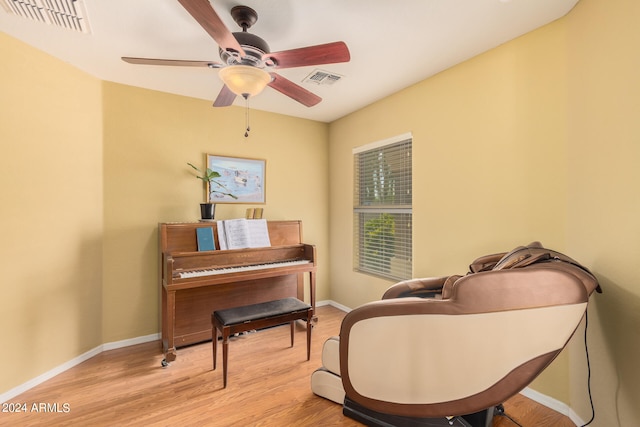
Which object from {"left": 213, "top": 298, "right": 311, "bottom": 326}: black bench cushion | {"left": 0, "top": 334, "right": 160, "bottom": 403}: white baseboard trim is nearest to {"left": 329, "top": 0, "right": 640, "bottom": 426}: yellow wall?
{"left": 213, "top": 298, "right": 311, "bottom": 326}: black bench cushion

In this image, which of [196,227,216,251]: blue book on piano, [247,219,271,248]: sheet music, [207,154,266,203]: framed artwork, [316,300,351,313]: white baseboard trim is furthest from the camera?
[316,300,351,313]: white baseboard trim

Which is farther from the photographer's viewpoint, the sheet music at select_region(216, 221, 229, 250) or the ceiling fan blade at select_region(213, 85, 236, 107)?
the sheet music at select_region(216, 221, 229, 250)

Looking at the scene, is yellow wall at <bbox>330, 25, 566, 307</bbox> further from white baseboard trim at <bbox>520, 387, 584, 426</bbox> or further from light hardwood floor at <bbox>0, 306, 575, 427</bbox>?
light hardwood floor at <bbox>0, 306, 575, 427</bbox>

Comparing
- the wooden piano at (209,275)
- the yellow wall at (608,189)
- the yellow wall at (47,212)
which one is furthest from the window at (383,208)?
the yellow wall at (47,212)

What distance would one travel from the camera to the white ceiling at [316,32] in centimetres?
167

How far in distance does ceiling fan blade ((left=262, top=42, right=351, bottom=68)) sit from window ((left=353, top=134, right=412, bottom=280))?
4.82ft

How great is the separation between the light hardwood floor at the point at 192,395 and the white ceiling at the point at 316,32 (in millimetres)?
2496

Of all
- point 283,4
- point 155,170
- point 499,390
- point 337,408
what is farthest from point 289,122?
point 499,390

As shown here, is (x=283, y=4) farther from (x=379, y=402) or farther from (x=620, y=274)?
(x=620, y=274)

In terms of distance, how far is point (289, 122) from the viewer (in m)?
3.62

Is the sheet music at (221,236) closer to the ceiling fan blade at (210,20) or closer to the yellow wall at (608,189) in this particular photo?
the ceiling fan blade at (210,20)

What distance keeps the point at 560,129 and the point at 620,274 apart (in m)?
0.93

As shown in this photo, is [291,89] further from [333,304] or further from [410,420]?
[333,304]

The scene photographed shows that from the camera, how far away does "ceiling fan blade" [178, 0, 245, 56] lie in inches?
45.5
